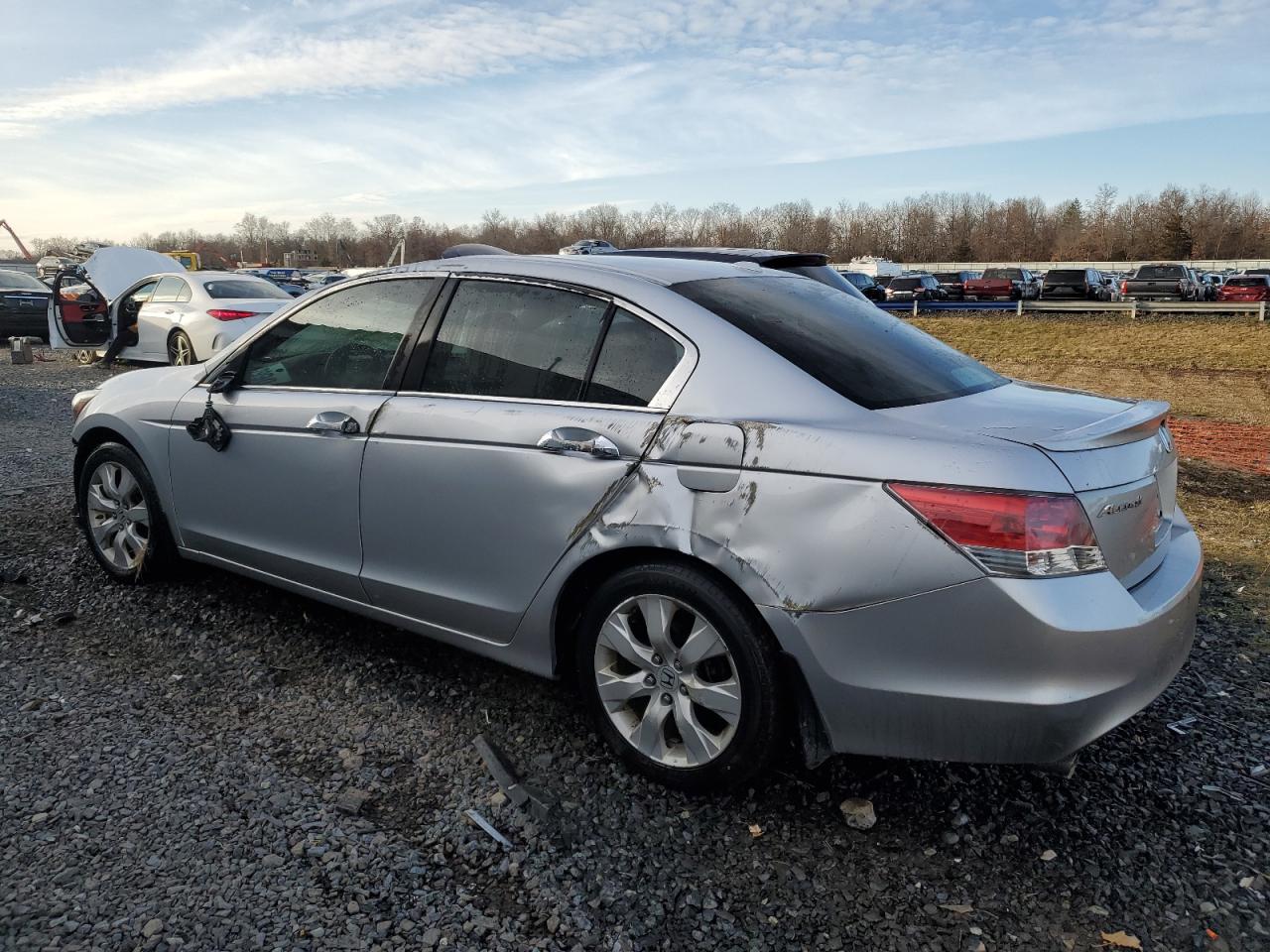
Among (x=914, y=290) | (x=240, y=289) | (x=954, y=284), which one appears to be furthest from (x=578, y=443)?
(x=954, y=284)

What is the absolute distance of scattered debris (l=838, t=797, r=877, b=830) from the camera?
9.43 ft

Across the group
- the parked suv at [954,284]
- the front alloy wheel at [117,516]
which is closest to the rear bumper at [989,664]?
the front alloy wheel at [117,516]

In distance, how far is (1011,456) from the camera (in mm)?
2451

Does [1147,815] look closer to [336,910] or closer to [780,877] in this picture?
[780,877]

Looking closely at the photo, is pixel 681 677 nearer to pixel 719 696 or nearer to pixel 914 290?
pixel 719 696

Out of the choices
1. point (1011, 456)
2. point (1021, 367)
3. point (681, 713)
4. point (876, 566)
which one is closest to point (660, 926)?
point (681, 713)

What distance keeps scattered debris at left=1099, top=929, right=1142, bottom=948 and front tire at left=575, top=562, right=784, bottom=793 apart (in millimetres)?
943

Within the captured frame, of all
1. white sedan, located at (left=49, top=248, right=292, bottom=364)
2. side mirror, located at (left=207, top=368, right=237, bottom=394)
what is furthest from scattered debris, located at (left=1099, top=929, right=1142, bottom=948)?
white sedan, located at (left=49, top=248, right=292, bottom=364)

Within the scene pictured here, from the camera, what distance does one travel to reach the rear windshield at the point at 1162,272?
36.2 meters

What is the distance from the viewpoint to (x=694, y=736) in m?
2.87

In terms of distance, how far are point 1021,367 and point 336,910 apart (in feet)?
66.1

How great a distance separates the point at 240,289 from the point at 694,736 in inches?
513

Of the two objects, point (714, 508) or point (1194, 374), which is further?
point (1194, 374)

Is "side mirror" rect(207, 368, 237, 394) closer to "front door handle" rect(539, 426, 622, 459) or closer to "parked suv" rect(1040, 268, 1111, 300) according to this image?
"front door handle" rect(539, 426, 622, 459)
